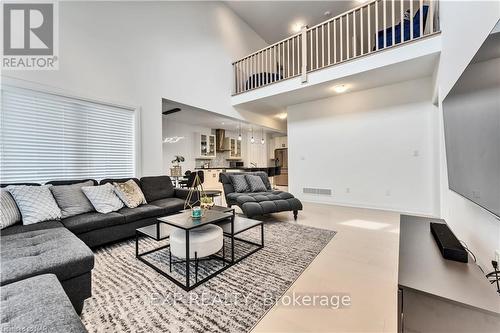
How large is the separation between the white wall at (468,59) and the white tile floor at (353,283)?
0.63 metres

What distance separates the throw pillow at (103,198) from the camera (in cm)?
257

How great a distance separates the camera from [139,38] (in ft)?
11.9

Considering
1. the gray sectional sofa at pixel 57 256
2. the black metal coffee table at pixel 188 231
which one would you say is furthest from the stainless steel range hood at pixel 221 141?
the black metal coffee table at pixel 188 231

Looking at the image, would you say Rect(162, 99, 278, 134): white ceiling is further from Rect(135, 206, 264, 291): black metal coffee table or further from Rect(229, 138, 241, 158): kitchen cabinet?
Rect(135, 206, 264, 291): black metal coffee table

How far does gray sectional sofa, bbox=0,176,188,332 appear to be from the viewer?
893mm

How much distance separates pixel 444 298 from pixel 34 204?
3241mm

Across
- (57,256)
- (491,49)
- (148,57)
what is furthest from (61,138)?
(491,49)

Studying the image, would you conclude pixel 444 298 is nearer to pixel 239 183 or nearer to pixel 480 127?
pixel 480 127

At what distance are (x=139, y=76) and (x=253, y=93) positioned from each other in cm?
248

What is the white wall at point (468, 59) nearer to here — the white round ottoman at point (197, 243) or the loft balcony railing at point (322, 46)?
the loft balcony railing at point (322, 46)

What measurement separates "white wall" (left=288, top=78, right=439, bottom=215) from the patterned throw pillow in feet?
12.3

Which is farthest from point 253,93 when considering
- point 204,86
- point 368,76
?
point 368,76

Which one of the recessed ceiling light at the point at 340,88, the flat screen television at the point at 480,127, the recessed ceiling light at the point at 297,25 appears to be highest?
the recessed ceiling light at the point at 297,25

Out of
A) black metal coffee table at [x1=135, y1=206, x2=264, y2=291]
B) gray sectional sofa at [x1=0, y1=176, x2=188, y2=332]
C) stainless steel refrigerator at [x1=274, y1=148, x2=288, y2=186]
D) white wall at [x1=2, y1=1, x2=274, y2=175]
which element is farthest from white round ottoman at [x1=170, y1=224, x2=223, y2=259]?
stainless steel refrigerator at [x1=274, y1=148, x2=288, y2=186]
